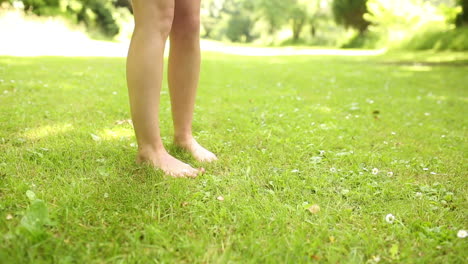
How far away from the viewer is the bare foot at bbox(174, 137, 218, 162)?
2.08m

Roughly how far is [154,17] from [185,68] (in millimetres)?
462

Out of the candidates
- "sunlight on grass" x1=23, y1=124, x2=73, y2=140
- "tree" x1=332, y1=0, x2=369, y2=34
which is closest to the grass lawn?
"sunlight on grass" x1=23, y1=124, x2=73, y2=140

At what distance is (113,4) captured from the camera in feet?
73.2

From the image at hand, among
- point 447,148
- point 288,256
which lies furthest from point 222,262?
point 447,148

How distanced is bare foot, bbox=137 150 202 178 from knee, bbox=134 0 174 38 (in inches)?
24.8

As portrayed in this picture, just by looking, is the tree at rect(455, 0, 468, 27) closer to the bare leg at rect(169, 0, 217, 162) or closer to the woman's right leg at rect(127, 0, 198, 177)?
the bare leg at rect(169, 0, 217, 162)

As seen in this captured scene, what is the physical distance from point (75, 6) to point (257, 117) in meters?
19.3

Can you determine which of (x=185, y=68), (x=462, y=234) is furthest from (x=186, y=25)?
(x=462, y=234)

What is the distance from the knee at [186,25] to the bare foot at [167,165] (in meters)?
0.69

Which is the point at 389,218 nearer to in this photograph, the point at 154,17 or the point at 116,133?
the point at 154,17

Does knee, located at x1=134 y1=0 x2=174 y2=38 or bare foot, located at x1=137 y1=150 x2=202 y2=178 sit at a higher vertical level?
knee, located at x1=134 y1=0 x2=174 y2=38

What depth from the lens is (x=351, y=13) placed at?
26.2m

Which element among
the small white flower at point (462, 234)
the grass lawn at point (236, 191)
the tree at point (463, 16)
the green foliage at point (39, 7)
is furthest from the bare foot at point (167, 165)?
the green foliage at point (39, 7)

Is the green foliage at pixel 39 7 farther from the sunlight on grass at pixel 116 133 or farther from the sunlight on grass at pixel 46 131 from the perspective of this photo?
the sunlight on grass at pixel 116 133
